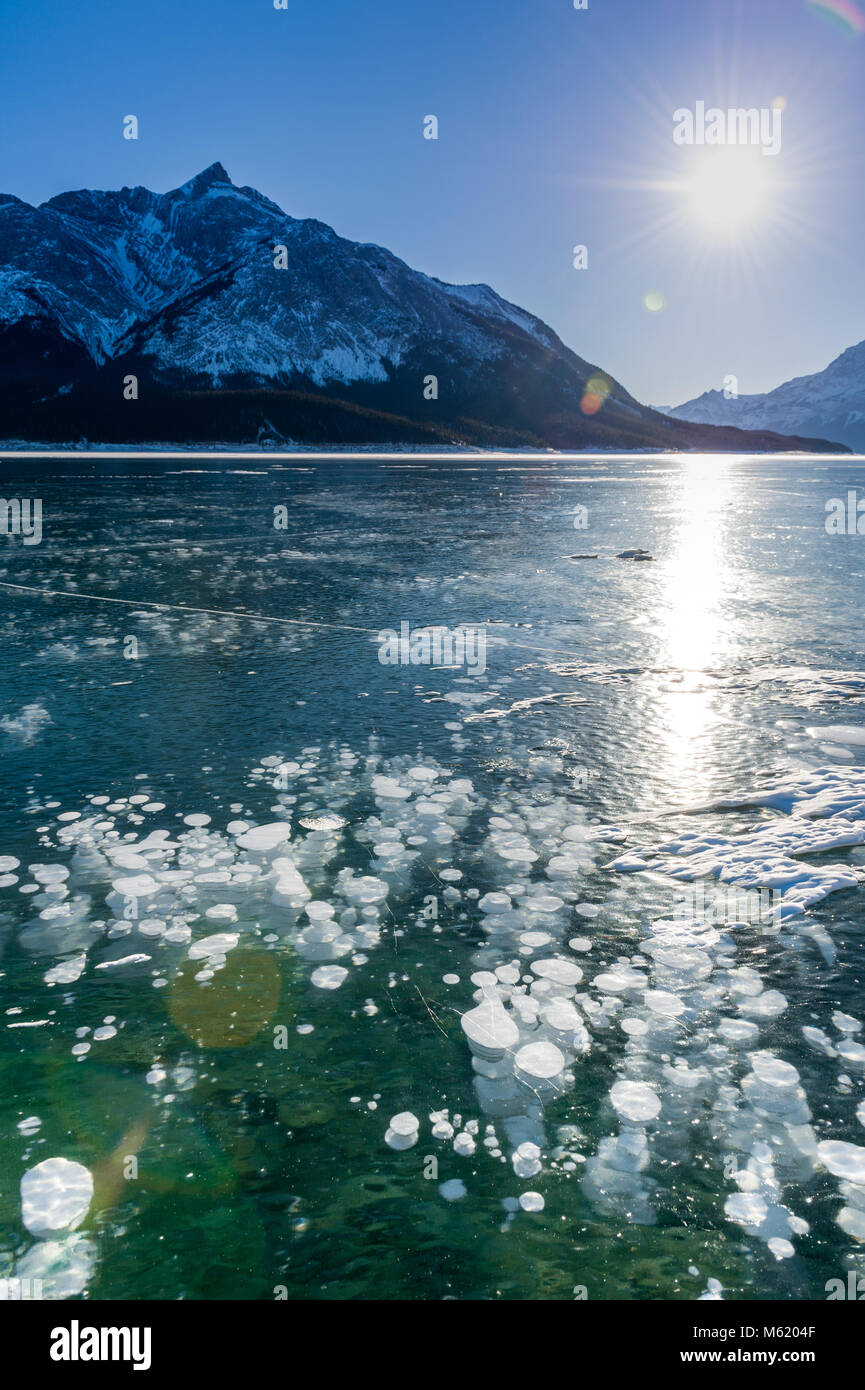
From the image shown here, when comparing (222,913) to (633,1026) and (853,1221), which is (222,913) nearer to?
(633,1026)

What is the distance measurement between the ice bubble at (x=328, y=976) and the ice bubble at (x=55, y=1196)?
1.86m

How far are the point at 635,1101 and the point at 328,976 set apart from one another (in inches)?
89.4

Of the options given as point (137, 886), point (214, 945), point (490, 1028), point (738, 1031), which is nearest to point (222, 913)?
point (214, 945)

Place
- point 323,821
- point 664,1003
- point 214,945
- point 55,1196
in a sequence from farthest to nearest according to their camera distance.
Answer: point 323,821, point 214,945, point 664,1003, point 55,1196

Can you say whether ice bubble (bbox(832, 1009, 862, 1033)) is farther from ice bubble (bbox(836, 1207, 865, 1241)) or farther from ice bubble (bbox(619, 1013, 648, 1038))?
ice bubble (bbox(836, 1207, 865, 1241))

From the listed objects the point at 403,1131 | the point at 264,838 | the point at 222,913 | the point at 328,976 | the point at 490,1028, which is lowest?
the point at 403,1131

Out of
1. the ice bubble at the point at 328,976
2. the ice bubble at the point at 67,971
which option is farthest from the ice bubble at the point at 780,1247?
the ice bubble at the point at 67,971

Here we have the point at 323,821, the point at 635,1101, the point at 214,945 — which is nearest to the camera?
the point at 635,1101

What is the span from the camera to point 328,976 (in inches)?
224

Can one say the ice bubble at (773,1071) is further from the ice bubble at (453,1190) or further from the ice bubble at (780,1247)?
the ice bubble at (453,1190)

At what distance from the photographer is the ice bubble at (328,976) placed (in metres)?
5.60

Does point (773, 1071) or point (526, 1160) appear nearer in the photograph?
point (526, 1160)

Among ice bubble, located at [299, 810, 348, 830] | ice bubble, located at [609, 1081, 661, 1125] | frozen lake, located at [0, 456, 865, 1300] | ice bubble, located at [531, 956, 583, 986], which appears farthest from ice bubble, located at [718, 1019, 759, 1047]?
ice bubble, located at [299, 810, 348, 830]
